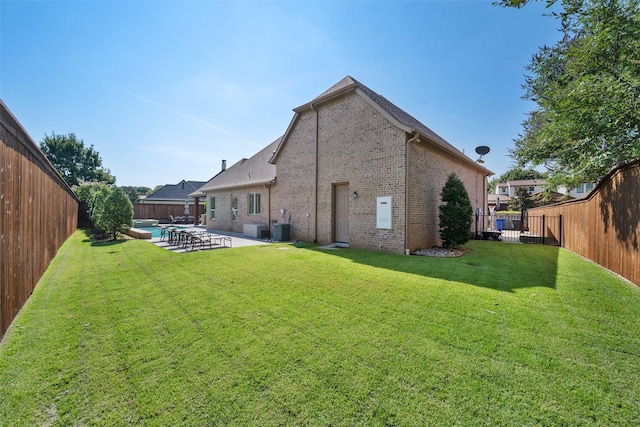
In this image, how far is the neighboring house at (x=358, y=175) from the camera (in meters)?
10.2

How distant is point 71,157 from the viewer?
4253cm

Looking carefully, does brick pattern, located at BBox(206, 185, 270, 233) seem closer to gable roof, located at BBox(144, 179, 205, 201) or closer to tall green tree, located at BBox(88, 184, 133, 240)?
tall green tree, located at BBox(88, 184, 133, 240)

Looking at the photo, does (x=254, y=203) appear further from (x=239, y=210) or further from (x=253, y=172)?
(x=253, y=172)

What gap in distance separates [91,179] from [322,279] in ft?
177

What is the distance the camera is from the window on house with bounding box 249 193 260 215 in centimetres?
1741

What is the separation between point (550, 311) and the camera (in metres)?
4.38

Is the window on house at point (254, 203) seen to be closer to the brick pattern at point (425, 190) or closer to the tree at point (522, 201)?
the brick pattern at point (425, 190)

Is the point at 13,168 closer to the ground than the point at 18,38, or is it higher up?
closer to the ground

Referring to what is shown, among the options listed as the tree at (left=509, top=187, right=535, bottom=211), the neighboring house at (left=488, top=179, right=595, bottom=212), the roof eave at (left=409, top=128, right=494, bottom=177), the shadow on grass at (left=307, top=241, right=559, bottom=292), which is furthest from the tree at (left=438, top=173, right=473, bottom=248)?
the tree at (left=509, top=187, right=535, bottom=211)

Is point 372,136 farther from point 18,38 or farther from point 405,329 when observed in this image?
point 18,38

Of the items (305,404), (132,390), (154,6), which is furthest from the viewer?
(154,6)

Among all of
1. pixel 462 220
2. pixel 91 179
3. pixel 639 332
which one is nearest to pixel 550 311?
pixel 639 332

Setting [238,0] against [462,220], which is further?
[462,220]

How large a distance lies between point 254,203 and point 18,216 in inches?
518
